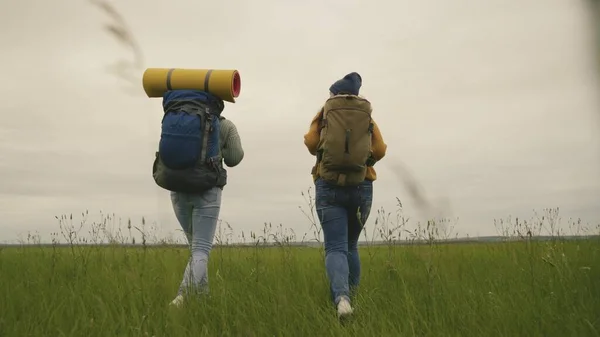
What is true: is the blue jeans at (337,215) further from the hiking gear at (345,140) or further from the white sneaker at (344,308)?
the white sneaker at (344,308)

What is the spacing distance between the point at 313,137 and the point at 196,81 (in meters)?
1.06

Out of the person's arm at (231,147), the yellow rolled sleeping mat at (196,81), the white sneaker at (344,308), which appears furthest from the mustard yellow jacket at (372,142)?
Result: the white sneaker at (344,308)

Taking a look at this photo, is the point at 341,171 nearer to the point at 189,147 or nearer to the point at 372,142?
the point at 372,142

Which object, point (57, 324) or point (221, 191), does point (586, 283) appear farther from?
point (57, 324)

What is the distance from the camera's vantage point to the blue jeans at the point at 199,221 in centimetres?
373

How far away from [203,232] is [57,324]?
1.19 meters

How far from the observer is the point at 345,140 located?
367cm

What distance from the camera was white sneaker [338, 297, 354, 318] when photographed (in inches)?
127

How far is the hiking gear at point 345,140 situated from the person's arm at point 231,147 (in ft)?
2.21

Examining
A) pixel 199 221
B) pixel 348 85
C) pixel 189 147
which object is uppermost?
pixel 348 85

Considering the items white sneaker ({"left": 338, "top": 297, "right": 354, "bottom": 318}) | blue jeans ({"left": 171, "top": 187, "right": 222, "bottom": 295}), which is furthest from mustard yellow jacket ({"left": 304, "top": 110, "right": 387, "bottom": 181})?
white sneaker ({"left": 338, "top": 297, "right": 354, "bottom": 318})

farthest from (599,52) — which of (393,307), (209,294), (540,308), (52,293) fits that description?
(52,293)

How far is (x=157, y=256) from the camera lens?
479 centimetres

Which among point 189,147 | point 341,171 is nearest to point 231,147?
point 189,147
